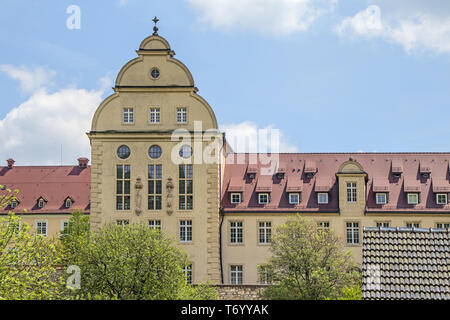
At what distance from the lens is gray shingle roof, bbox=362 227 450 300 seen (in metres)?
20.9

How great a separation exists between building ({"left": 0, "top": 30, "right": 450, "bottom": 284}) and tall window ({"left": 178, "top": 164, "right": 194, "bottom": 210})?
0.06 m

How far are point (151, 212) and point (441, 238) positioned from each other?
29493mm

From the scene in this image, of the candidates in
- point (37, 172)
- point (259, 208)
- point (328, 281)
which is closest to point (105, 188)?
point (259, 208)

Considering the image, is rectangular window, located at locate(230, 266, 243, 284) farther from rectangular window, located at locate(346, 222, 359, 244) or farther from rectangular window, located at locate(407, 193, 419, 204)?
rectangular window, located at locate(407, 193, 419, 204)

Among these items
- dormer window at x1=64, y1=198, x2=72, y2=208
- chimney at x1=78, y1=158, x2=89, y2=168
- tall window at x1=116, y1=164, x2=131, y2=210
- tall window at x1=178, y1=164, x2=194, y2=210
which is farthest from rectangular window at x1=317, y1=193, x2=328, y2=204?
chimney at x1=78, y1=158, x2=89, y2=168

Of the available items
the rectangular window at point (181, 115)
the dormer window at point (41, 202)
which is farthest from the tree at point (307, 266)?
the dormer window at point (41, 202)

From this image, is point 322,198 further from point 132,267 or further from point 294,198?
point 132,267

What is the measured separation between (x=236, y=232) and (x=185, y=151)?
6.19 meters

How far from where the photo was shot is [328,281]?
129 ft

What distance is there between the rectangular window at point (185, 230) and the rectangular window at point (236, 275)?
3.46 m

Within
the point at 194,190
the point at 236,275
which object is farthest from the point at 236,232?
the point at 194,190

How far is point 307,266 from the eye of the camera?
40.3 metres

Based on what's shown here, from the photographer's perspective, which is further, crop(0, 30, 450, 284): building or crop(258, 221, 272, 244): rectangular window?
crop(258, 221, 272, 244): rectangular window
